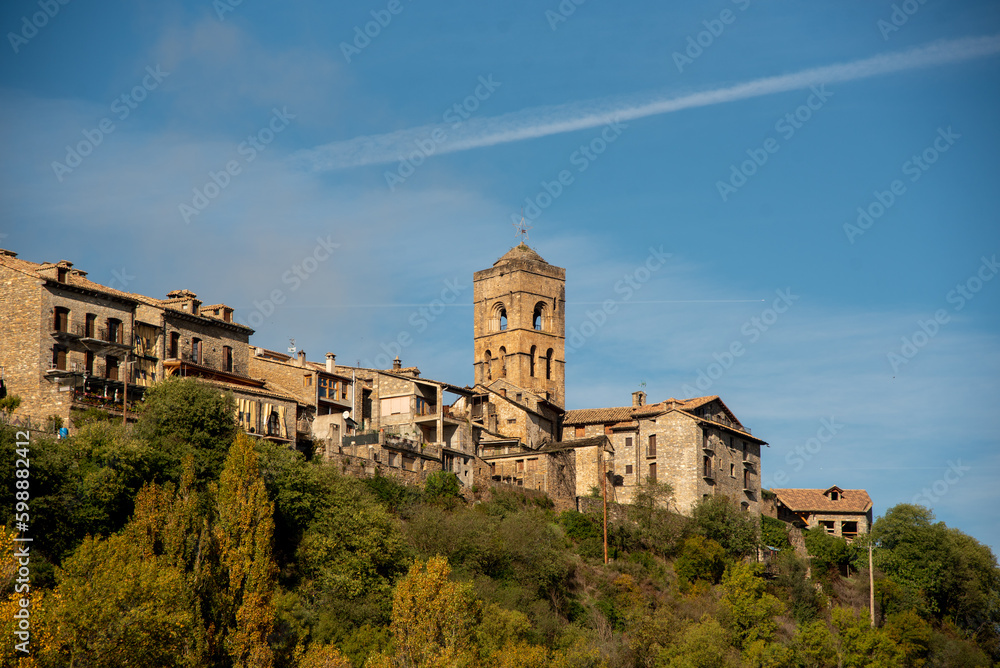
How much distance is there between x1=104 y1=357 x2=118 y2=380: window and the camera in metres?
63.5

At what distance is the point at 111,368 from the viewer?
63906 millimetres

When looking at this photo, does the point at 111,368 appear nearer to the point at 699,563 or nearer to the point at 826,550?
the point at 699,563

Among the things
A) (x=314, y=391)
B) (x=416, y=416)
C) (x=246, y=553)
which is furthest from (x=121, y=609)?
(x=416, y=416)

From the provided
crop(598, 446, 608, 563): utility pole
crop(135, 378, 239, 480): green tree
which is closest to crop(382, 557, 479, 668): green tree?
crop(135, 378, 239, 480): green tree

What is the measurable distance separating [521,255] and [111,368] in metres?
46.6

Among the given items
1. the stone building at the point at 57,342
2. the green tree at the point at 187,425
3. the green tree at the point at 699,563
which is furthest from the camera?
the green tree at the point at 699,563

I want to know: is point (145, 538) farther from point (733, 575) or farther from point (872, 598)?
point (872, 598)

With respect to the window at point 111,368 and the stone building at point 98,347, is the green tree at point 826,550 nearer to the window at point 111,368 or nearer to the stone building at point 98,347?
the stone building at point 98,347

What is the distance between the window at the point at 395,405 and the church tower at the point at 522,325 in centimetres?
1916

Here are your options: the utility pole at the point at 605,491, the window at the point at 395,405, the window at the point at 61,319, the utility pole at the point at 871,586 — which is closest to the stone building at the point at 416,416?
the window at the point at 395,405

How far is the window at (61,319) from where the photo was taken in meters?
62.2

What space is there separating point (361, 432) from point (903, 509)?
37.0 meters

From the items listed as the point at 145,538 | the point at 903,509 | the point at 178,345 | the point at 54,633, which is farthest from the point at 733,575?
the point at 54,633

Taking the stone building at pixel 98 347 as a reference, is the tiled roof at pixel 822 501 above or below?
below
